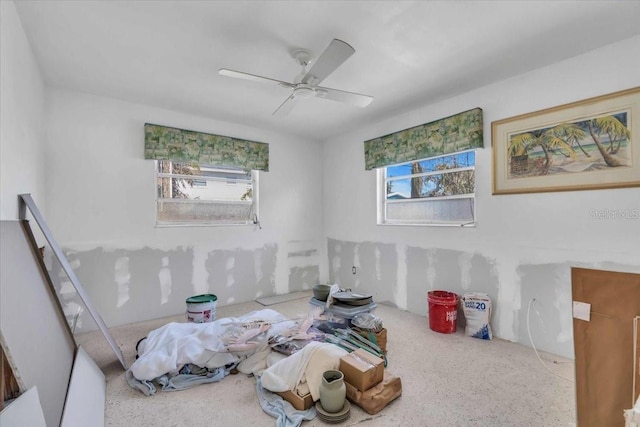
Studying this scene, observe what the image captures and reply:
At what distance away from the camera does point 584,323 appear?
4.72 feet

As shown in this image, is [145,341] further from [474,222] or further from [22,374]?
[474,222]

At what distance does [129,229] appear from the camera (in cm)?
344

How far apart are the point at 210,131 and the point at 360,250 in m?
2.76

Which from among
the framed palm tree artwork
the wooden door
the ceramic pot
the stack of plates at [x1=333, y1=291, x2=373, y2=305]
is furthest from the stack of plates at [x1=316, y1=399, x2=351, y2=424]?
the framed palm tree artwork

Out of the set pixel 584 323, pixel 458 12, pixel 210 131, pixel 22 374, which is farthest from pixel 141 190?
pixel 584 323

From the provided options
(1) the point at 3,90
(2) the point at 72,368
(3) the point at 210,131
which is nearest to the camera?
(1) the point at 3,90

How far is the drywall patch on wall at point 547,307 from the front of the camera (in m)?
2.51

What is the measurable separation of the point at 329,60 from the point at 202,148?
2441 millimetres

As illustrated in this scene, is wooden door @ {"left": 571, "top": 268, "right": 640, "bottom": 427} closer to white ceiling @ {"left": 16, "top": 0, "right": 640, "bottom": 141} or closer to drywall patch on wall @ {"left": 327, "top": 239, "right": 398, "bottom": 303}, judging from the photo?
white ceiling @ {"left": 16, "top": 0, "right": 640, "bottom": 141}

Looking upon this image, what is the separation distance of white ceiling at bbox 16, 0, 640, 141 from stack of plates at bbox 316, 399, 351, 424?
8.40 ft

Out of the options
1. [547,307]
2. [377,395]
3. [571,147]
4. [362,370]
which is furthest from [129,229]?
[571,147]

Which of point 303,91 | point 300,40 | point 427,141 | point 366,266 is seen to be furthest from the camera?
point 366,266

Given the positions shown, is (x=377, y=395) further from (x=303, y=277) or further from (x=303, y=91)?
(x=303, y=277)

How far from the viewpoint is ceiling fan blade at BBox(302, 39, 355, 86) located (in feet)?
6.21
